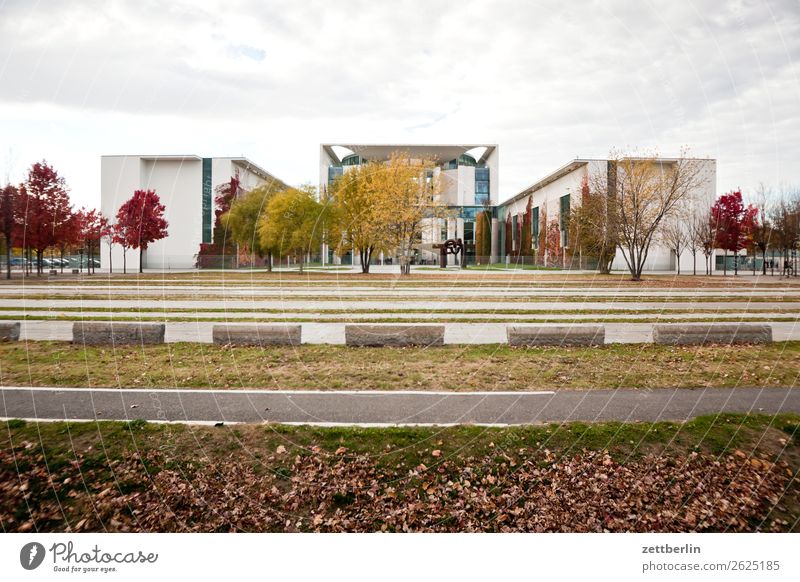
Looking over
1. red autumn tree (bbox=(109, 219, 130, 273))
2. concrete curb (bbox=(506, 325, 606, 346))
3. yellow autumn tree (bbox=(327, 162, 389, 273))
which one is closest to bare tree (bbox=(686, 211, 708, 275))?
yellow autumn tree (bbox=(327, 162, 389, 273))

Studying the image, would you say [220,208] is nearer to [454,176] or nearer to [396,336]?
[396,336]

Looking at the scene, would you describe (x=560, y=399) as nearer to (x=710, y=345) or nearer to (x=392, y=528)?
(x=392, y=528)

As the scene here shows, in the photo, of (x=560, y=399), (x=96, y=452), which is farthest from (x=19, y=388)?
(x=560, y=399)

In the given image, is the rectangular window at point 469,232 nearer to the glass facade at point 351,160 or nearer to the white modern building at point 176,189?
the glass facade at point 351,160

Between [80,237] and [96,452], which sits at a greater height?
[80,237]

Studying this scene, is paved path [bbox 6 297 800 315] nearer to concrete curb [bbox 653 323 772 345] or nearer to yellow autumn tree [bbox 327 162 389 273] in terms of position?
concrete curb [bbox 653 323 772 345]

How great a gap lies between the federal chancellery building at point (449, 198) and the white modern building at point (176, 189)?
15 millimetres

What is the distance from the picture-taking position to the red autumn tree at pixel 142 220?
771cm

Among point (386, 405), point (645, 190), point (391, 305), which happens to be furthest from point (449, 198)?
point (386, 405)

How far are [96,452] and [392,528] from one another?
312 centimetres

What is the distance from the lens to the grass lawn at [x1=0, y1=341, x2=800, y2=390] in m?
7.21

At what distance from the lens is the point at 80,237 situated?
311 inches
